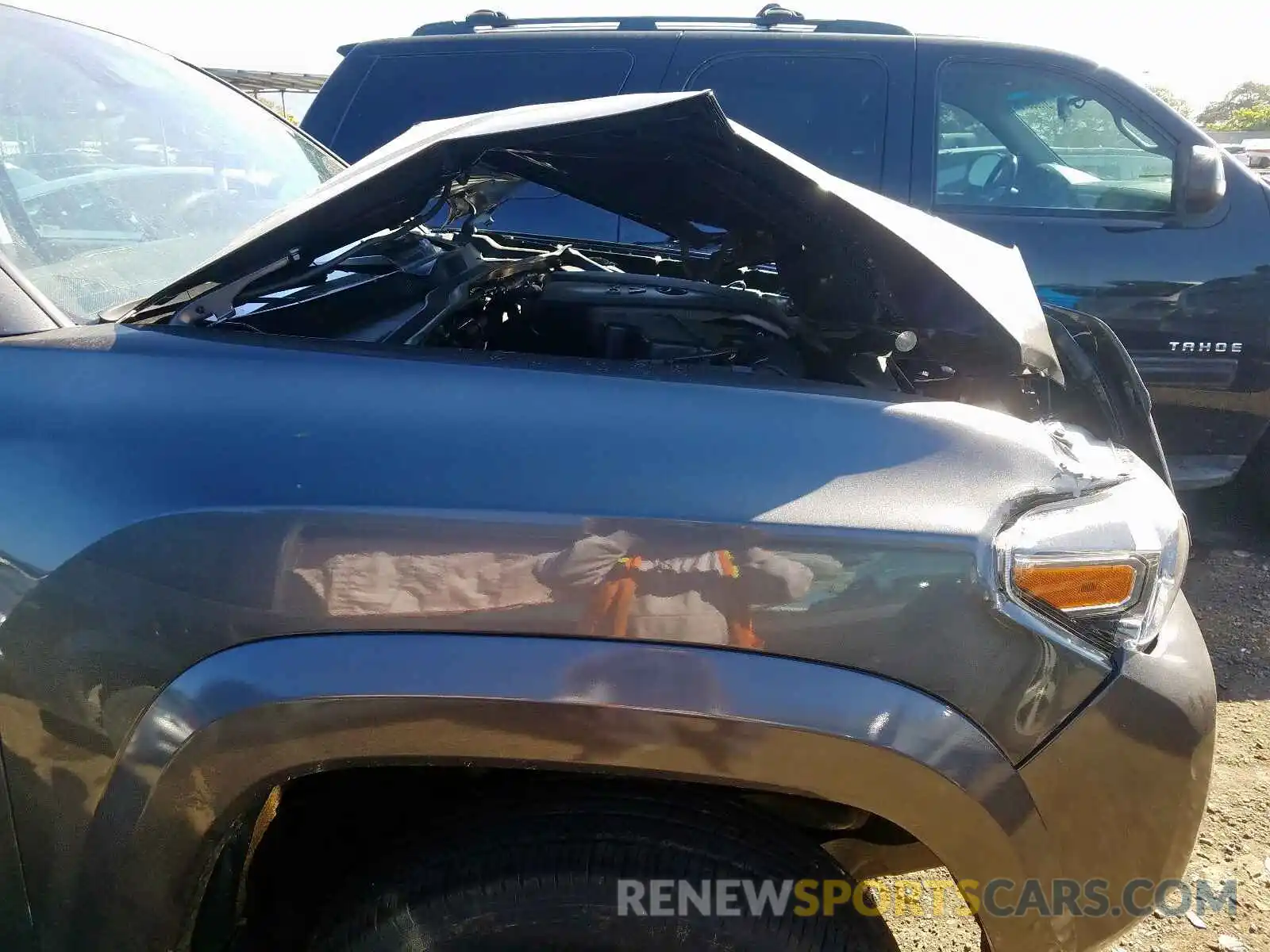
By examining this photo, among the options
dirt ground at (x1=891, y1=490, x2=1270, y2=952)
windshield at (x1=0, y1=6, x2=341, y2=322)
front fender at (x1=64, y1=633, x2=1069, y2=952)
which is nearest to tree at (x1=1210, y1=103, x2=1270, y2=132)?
dirt ground at (x1=891, y1=490, x2=1270, y2=952)

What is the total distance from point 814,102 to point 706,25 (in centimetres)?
73

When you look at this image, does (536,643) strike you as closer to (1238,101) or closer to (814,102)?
(814,102)

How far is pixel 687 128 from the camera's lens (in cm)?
156

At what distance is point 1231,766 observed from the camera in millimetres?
2766

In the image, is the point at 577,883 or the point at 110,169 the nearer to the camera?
the point at 577,883

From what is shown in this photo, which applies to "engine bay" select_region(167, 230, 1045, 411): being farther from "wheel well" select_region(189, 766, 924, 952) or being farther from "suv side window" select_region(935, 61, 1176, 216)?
"suv side window" select_region(935, 61, 1176, 216)

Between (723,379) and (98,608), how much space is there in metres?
0.91

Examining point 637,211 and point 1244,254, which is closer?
point 637,211

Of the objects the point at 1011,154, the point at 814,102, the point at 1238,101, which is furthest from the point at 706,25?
the point at 1238,101

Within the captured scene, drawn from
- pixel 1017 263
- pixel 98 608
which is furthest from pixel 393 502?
pixel 1017 263

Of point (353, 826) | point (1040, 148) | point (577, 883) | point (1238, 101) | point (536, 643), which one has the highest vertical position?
point (1040, 148)

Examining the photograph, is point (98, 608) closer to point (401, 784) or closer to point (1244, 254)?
point (401, 784)

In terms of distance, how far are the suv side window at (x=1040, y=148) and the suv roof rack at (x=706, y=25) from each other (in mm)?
450

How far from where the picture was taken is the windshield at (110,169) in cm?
165
